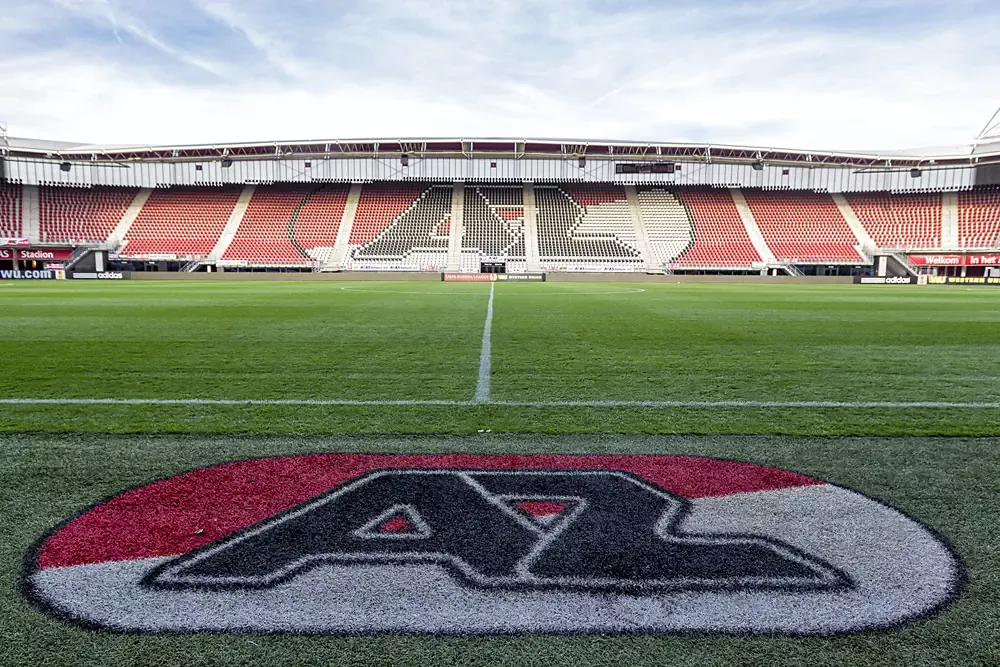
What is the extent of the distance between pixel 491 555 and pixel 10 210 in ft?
213

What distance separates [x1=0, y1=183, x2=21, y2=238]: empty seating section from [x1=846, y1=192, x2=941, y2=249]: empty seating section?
71.1 metres

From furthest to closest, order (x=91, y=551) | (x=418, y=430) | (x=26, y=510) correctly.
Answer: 1. (x=418, y=430)
2. (x=26, y=510)
3. (x=91, y=551)

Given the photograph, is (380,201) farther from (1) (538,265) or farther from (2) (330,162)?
(1) (538,265)

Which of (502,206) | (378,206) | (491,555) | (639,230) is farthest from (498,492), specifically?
(378,206)

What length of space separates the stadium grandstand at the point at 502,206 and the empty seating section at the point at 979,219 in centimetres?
17

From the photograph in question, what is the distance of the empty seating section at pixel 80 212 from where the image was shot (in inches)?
2000

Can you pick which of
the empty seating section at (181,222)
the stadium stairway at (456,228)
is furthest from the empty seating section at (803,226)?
the empty seating section at (181,222)

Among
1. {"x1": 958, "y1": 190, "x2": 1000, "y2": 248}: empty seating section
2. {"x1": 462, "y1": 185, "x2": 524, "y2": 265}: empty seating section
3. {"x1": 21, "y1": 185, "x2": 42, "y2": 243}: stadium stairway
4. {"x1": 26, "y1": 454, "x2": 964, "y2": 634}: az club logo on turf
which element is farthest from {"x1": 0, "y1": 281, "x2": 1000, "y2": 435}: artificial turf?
{"x1": 21, "y1": 185, "x2": 42, "y2": 243}: stadium stairway

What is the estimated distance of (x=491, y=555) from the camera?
89.7 inches

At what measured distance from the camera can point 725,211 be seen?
5534cm

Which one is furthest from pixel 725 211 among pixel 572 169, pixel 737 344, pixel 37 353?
pixel 37 353

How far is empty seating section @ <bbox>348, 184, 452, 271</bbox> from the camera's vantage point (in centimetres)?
4931

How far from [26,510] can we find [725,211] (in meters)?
58.5

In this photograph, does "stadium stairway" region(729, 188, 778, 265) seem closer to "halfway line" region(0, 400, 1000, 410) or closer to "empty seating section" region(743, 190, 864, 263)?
"empty seating section" region(743, 190, 864, 263)
